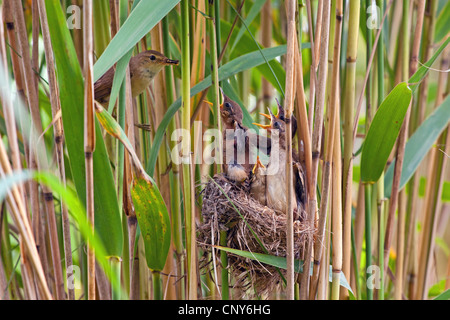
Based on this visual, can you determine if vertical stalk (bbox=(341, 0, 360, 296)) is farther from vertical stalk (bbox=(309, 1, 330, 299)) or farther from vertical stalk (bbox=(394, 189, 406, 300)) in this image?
vertical stalk (bbox=(394, 189, 406, 300))

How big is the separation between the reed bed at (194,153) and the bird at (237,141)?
0.42ft

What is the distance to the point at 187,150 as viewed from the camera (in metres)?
0.93

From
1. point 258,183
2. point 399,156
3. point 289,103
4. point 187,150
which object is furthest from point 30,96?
point 399,156

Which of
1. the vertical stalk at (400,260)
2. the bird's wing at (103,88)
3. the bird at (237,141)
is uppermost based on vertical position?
the bird's wing at (103,88)

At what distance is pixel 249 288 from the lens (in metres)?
1.19

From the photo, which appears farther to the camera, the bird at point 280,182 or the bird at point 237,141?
the bird at point 237,141

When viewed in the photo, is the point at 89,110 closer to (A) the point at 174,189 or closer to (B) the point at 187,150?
(B) the point at 187,150

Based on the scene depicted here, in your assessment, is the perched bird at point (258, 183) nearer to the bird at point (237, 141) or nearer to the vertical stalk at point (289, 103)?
the bird at point (237, 141)

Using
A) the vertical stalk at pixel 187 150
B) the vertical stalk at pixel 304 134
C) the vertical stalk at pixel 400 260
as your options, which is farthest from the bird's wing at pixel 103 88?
the vertical stalk at pixel 400 260

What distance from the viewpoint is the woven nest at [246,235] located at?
3.65ft

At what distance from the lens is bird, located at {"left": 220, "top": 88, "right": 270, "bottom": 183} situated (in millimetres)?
1451

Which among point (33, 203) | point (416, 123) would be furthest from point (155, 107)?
point (416, 123)

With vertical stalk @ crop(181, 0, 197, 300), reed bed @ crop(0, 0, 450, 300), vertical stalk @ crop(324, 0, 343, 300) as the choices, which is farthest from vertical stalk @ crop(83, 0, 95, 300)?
vertical stalk @ crop(324, 0, 343, 300)
